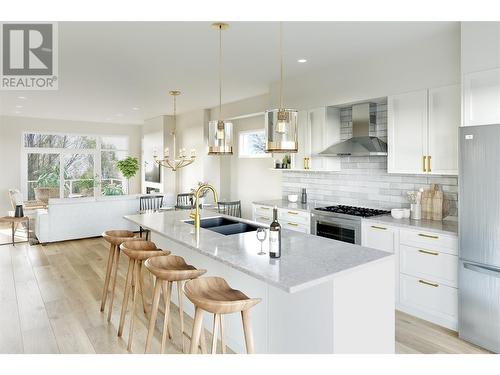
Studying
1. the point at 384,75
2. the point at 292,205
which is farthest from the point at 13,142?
the point at 384,75

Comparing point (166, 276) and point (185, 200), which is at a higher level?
point (185, 200)

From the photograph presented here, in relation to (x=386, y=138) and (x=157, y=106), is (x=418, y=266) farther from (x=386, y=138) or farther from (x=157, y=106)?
(x=157, y=106)

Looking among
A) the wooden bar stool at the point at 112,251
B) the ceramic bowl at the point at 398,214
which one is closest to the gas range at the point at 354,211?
the ceramic bowl at the point at 398,214

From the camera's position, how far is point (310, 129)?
529 centimetres

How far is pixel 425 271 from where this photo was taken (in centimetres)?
353

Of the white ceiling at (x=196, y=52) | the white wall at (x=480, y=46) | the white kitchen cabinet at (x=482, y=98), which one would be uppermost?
the white ceiling at (x=196, y=52)

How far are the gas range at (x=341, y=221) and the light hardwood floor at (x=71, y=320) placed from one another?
100 centimetres

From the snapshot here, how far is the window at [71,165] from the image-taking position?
10398mm

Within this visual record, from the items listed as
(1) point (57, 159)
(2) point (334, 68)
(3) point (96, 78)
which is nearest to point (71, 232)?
(3) point (96, 78)

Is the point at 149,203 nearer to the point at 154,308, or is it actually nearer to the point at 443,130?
the point at 154,308

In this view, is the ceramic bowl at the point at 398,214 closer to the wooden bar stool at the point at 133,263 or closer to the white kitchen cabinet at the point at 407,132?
the white kitchen cabinet at the point at 407,132

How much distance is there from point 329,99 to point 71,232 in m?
5.44

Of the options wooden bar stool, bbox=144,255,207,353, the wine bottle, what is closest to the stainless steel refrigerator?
the wine bottle

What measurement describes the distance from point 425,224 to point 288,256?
198 centimetres
